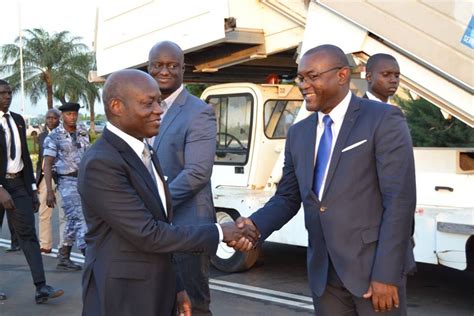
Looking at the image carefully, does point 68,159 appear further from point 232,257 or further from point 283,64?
point 283,64

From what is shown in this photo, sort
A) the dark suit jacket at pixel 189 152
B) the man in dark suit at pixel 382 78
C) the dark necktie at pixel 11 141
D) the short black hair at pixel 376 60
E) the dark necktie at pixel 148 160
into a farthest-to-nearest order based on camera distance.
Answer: the dark necktie at pixel 11 141 → the short black hair at pixel 376 60 → the man in dark suit at pixel 382 78 → the dark suit jacket at pixel 189 152 → the dark necktie at pixel 148 160

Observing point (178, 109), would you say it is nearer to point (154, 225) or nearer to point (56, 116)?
point (154, 225)

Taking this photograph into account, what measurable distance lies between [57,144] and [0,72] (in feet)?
119

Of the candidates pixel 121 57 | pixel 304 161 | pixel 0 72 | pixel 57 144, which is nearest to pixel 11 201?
pixel 57 144

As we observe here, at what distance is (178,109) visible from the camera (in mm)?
4148

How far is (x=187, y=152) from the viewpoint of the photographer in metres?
4.07

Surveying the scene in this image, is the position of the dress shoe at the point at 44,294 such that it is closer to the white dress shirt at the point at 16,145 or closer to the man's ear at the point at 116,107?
the white dress shirt at the point at 16,145

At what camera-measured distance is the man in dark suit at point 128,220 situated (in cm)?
297

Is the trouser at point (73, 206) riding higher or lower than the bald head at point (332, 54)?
lower

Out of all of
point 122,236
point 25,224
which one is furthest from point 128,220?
point 25,224

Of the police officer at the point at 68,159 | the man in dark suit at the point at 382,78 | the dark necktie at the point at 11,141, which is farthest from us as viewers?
the police officer at the point at 68,159

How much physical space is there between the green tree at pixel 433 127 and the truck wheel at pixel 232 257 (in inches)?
101

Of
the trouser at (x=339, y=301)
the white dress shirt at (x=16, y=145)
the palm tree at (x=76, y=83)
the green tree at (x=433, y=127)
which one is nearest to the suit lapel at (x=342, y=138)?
the trouser at (x=339, y=301)

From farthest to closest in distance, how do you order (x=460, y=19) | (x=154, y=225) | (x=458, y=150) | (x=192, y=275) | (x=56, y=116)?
(x=56, y=116) → (x=458, y=150) → (x=460, y=19) → (x=192, y=275) → (x=154, y=225)
